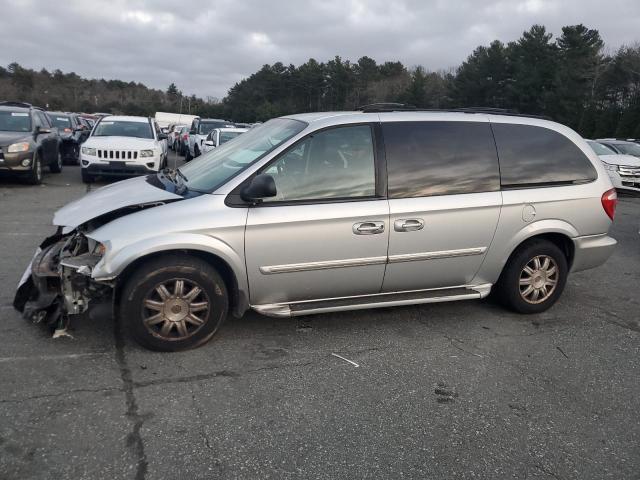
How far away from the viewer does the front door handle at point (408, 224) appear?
418 cm

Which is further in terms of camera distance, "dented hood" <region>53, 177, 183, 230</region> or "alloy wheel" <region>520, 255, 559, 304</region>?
"alloy wheel" <region>520, 255, 559, 304</region>

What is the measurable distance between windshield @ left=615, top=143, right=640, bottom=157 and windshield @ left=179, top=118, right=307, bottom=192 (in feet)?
49.5

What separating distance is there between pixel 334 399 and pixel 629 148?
16.7 m

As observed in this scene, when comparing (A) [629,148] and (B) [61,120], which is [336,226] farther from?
(B) [61,120]

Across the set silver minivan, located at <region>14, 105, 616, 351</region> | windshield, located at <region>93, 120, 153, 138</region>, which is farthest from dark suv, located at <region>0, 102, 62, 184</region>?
silver minivan, located at <region>14, 105, 616, 351</region>

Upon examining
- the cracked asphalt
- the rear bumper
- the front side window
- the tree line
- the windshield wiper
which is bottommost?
the cracked asphalt

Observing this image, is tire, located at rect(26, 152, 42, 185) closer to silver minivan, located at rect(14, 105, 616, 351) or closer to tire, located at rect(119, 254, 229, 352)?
silver minivan, located at rect(14, 105, 616, 351)

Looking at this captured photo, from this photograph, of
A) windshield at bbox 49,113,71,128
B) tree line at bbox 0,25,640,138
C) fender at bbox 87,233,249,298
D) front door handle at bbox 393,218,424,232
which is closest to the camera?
fender at bbox 87,233,249,298

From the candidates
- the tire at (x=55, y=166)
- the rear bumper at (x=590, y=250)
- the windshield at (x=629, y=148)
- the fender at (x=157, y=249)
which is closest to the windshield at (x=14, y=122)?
the tire at (x=55, y=166)

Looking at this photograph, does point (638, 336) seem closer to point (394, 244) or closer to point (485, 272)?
point (485, 272)

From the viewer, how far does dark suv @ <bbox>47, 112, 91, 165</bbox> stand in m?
17.3

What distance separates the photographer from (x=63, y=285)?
12.4 ft

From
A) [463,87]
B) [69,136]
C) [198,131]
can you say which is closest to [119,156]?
[69,136]

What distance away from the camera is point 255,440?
2938mm
